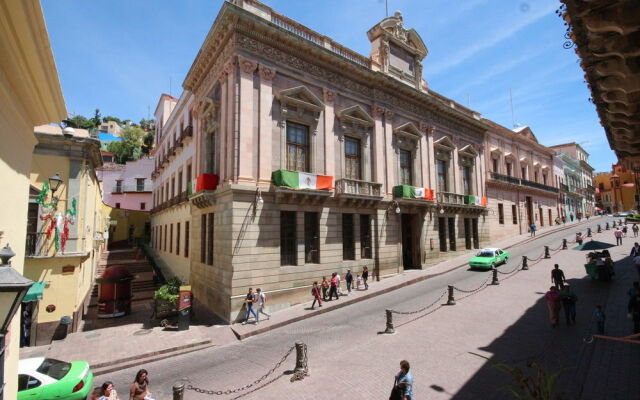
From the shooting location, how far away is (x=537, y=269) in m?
22.0

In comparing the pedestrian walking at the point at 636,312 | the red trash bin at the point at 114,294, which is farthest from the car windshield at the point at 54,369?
the pedestrian walking at the point at 636,312

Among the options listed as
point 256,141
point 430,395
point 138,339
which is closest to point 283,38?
point 256,141

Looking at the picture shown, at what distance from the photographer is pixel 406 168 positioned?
85.7 feet

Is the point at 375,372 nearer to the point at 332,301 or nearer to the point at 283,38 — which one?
the point at 332,301

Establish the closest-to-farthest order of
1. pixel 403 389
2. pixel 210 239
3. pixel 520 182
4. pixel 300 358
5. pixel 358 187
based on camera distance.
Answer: pixel 403 389
pixel 300 358
pixel 210 239
pixel 358 187
pixel 520 182

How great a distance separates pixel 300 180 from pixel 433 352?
34.8 feet

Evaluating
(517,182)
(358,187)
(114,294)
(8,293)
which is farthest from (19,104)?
(517,182)

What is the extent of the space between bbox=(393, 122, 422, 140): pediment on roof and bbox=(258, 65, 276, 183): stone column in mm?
10513

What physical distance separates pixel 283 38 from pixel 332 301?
1470 cm

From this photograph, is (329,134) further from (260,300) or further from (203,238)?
(260,300)

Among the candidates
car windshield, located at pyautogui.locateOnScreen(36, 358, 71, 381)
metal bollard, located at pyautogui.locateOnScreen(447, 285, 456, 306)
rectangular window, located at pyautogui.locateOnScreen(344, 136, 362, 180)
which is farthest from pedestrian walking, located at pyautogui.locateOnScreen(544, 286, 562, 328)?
car windshield, located at pyautogui.locateOnScreen(36, 358, 71, 381)

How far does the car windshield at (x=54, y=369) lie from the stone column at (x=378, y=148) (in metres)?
18.4

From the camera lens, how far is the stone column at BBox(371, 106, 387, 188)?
904 inches

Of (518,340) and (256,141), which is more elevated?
(256,141)
